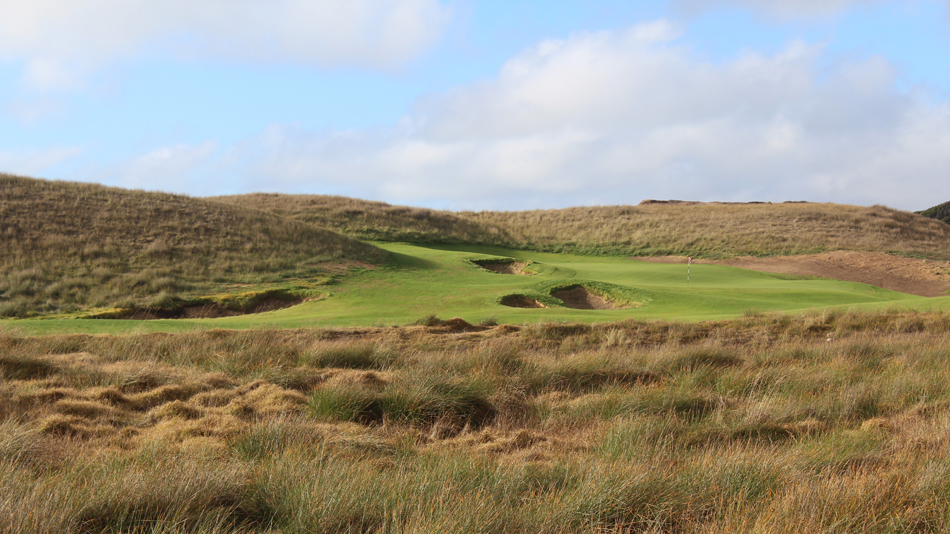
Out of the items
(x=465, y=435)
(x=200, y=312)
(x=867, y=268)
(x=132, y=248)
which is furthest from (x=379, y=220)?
(x=465, y=435)

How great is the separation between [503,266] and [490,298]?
9451 millimetres

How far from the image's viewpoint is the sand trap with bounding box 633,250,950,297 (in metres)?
28.5

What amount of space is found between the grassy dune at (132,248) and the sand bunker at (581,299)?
328 inches

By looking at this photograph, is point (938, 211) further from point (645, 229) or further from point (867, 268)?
point (867, 268)

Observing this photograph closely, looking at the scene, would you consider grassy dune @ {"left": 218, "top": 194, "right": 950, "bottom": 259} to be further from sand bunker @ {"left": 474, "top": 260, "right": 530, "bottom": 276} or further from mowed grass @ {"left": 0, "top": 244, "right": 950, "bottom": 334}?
mowed grass @ {"left": 0, "top": 244, "right": 950, "bottom": 334}

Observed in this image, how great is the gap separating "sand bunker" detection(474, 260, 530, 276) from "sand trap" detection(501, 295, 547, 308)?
7736 mm

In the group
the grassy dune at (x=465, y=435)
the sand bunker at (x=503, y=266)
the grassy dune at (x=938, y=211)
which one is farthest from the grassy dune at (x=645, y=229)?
the grassy dune at (x=938, y=211)

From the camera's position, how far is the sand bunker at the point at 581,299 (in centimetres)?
1873

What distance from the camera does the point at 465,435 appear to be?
596 cm

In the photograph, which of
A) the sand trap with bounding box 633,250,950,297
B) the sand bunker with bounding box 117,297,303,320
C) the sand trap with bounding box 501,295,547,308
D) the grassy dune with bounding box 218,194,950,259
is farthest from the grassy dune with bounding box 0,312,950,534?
the grassy dune with bounding box 218,194,950,259

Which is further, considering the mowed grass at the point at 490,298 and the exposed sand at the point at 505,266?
the exposed sand at the point at 505,266

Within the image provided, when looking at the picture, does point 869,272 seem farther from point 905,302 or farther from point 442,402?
point 442,402

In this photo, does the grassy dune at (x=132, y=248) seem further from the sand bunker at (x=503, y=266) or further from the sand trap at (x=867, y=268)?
the sand trap at (x=867, y=268)

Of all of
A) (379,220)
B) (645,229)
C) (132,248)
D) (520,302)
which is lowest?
(520,302)
